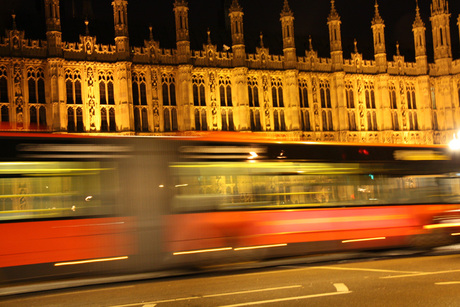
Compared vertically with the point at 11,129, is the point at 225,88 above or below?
above

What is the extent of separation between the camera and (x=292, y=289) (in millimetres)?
9383

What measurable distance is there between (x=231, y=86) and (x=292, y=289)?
2945 centimetres

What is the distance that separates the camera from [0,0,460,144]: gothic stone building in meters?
32.2

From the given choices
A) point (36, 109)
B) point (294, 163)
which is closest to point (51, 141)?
point (294, 163)

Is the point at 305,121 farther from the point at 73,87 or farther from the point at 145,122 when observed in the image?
the point at 73,87

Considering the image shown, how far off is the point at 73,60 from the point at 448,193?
83.4ft

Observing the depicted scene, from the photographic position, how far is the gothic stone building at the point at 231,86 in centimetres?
3222

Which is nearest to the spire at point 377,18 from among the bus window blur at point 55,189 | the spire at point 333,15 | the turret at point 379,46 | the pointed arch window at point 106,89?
the turret at point 379,46

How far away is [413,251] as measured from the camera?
14.4m

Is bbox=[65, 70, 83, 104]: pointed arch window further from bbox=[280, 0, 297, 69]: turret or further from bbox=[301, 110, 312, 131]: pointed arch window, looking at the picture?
bbox=[301, 110, 312, 131]: pointed arch window

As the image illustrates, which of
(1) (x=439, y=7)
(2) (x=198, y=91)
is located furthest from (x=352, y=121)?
(2) (x=198, y=91)

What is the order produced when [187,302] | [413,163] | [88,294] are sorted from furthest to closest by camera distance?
[413,163], [88,294], [187,302]

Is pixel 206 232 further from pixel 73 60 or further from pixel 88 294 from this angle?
pixel 73 60

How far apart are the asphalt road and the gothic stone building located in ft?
62.1
